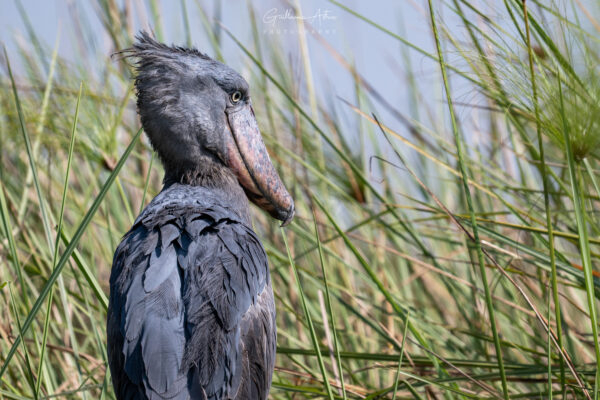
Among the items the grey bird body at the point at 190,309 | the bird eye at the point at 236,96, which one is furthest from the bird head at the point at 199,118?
the grey bird body at the point at 190,309

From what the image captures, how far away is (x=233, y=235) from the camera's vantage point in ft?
5.25

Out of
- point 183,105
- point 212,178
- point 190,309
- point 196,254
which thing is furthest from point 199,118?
point 190,309

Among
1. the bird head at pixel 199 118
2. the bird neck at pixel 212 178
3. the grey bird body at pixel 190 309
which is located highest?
the bird head at pixel 199 118

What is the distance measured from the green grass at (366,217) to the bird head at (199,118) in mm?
118

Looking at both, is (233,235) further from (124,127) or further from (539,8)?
(124,127)

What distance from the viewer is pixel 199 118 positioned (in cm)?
184

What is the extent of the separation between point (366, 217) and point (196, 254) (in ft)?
4.63

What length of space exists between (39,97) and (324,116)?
42.8 inches

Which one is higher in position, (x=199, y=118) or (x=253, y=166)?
(x=199, y=118)

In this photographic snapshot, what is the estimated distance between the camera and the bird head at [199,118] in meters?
1.84

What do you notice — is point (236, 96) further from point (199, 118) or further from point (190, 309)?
point (190, 309)

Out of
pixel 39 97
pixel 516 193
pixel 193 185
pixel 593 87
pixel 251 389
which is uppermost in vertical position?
pixel 39 97

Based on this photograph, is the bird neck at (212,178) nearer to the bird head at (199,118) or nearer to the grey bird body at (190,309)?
the bird head at (199,118)

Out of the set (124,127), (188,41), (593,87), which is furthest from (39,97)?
(593,87)
